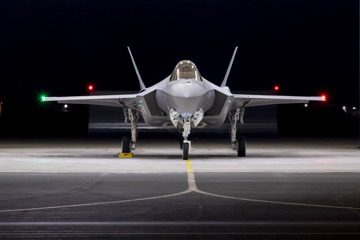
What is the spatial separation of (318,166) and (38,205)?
28.7 ft

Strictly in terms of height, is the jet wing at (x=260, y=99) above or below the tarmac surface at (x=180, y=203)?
above

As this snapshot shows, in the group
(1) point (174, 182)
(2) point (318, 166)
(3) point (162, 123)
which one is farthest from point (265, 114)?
(1) point (174, 182)

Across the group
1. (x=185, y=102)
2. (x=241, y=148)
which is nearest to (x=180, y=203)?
(x=185, y=102)

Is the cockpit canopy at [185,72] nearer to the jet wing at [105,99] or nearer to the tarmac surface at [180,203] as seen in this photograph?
the jet wing at [105,99]

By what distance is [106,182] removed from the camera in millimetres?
10734

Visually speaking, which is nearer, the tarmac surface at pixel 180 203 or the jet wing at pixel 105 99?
the tarmac surface at pixel 180 203

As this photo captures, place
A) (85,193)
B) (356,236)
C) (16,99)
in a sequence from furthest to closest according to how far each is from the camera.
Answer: (16,99) → (85,193) → (356,236)

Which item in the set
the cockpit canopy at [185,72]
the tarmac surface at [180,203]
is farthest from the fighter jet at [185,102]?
the tarmac surface at [180,203]

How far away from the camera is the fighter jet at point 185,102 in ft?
53.5

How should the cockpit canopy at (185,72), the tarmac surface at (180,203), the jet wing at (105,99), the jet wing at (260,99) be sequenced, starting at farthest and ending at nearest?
1. the jet wing at (105,99)
2. the jet wing at (260,99)
3. the cockpit canopy at (185,72)
4. the tarmac surface at (180,203)

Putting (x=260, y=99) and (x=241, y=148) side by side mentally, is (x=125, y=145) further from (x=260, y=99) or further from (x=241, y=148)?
(x=260, y=99)

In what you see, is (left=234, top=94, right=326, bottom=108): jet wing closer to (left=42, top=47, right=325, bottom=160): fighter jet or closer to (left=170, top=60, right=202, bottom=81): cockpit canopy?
(left=42, top=47, right=325, bottom=160): fighter jet

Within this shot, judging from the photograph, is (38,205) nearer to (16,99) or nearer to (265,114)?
(265,114)

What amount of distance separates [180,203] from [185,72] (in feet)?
30.9
